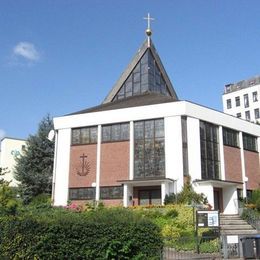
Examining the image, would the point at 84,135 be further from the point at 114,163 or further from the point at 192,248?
the point at 192,248

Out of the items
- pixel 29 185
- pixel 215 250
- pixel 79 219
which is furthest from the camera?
pixel 29 185

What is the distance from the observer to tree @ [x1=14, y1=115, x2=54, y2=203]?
1588 inches

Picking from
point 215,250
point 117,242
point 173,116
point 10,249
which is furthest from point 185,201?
point 10,249

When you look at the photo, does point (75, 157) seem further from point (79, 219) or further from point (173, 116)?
point (79, 219)

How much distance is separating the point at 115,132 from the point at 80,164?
3.90 metres

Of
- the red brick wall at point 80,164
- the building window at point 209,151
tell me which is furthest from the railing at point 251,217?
the red brick wall at point 80,164

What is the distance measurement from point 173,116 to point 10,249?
851 inches

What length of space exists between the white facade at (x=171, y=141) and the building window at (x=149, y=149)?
15.5 inches

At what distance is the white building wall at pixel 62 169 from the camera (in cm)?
3434

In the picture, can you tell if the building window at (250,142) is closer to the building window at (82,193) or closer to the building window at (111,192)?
the building window at (111,192)

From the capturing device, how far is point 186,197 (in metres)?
29.1

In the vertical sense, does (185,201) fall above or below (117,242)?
above

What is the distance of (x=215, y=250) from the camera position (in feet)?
66.5

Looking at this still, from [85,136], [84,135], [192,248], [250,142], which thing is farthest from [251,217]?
[84,135]
